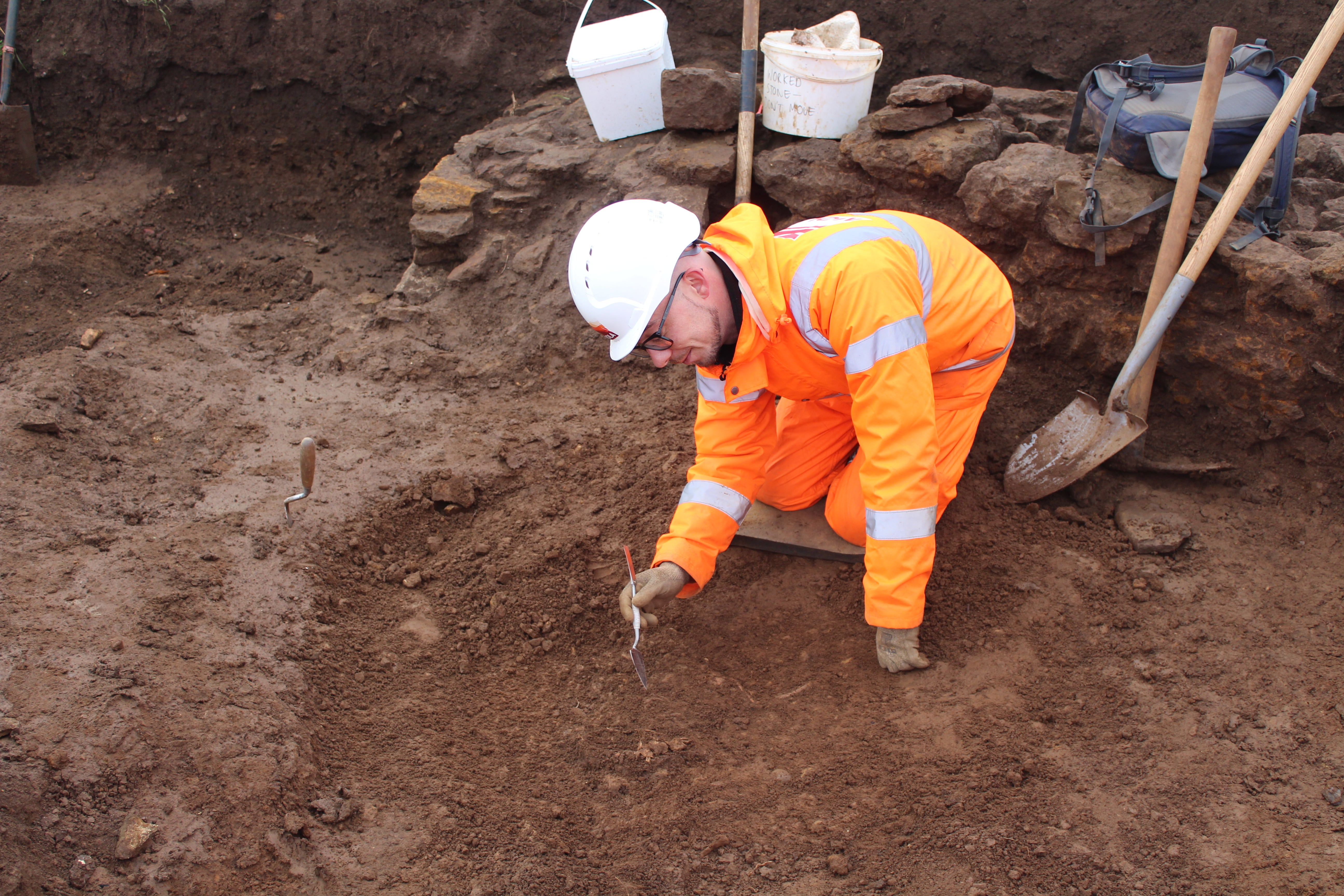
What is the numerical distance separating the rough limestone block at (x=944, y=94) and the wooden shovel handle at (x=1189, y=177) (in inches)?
35.7

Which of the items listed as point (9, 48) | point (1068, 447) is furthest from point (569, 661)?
point (9, 48)

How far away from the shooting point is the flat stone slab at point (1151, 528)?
3027mm

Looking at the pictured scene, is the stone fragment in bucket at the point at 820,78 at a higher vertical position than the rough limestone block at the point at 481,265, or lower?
higher

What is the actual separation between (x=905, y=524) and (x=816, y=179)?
2.30 metres

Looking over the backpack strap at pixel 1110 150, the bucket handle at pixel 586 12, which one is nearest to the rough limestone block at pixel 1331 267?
the backpack strap at pixel 1110 150

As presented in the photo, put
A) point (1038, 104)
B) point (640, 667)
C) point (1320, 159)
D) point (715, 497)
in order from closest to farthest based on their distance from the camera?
point (640, 667)
point (715, 497)
point (1320, 159)
point (1038, 104)

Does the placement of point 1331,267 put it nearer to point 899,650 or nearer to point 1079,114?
point 1079,114

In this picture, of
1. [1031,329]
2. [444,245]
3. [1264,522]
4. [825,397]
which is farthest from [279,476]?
[1264,522]

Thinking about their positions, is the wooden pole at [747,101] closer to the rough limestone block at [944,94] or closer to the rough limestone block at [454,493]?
the rough limestone block at [944,94]

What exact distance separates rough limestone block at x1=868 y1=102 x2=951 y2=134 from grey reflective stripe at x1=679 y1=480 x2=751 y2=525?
200cm

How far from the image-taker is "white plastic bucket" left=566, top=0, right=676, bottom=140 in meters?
4.17

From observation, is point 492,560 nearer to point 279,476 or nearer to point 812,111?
point 279,476

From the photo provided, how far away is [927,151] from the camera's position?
12.0ft

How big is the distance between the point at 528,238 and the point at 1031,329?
2.50 meters
